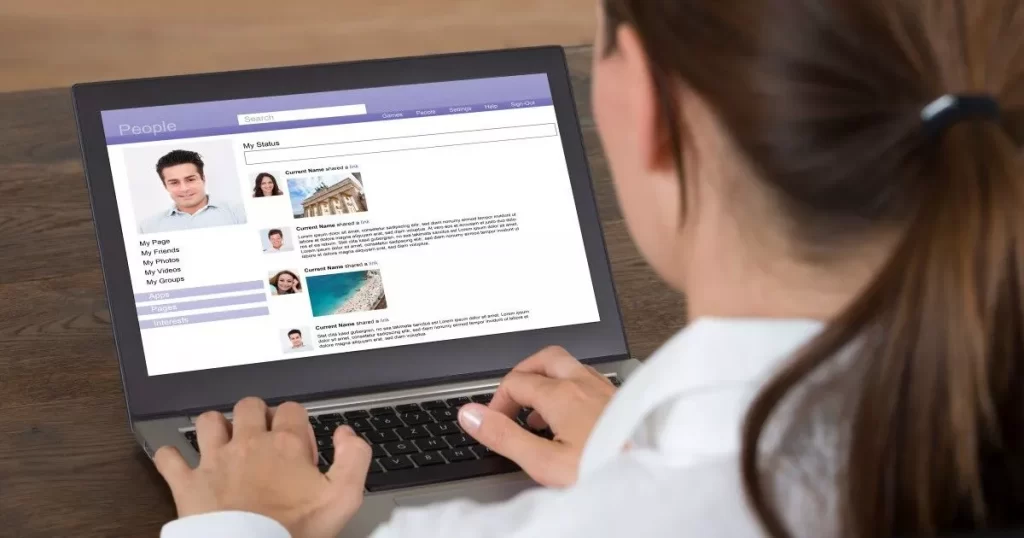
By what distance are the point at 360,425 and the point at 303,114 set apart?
29cm

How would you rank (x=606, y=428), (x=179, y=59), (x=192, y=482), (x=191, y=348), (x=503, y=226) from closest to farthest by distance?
(x=606, y=428), (x=192, y=482), (x=191, y=348), (x=503, y=226), (x=179, y=59)

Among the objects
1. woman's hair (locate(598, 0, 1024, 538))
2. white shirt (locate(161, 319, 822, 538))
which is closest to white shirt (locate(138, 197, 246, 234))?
white shirt (locate(161, 319, 822, 538))

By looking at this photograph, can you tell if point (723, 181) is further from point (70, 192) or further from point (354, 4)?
point (354, 4)

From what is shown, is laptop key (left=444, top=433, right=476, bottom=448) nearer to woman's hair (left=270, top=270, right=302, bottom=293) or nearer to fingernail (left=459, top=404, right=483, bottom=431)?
fingernail (left=459, top=404, right=483, bottom=431)

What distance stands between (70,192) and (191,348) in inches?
10.9

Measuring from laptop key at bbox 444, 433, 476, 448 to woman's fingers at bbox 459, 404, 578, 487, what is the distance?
0.02m

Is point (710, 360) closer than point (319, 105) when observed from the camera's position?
Yes

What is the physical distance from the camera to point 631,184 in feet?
2.24

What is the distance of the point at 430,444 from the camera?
3.01 ft

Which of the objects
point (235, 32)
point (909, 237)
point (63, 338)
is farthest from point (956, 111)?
point (235, 32)

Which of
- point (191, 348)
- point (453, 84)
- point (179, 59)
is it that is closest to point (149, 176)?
point (191, 348)

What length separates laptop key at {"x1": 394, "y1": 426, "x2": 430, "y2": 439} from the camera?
0.93 metres

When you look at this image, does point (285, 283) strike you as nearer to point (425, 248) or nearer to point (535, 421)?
point (425, 248)

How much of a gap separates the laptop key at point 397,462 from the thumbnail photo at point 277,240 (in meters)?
0.22
